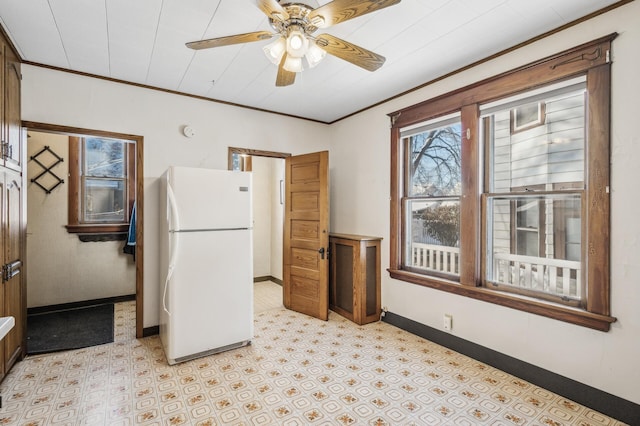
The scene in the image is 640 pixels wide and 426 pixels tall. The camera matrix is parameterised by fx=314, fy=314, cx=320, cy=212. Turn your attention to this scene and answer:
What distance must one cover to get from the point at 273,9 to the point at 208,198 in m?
1.74

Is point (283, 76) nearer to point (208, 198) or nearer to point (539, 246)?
point (208, 198)

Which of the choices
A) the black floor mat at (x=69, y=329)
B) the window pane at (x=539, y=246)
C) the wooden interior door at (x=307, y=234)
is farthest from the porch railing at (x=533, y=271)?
the black floor mat at (x=69, y=329)

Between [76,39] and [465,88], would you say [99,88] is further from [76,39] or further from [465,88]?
[465,88]

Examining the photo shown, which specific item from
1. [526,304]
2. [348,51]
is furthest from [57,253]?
[526,304]

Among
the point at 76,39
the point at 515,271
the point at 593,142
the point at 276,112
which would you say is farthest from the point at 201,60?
the point at 515,271

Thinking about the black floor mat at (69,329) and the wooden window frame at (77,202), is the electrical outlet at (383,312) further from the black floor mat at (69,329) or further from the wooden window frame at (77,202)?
the wooden window frame at (77,202)

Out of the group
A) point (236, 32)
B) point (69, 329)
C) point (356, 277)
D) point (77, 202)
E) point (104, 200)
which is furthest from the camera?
point (104, 200)

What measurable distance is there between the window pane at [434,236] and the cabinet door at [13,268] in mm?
3520

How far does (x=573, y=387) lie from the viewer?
2162 mm

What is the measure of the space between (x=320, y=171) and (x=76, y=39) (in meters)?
2.44

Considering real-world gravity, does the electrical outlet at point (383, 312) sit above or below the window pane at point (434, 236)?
below

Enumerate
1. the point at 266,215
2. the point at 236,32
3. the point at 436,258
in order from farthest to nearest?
the point at 266,215
the point at 436,258
the point at 236,32

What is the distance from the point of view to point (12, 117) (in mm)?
2480

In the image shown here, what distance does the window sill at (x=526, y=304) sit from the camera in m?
2.04
